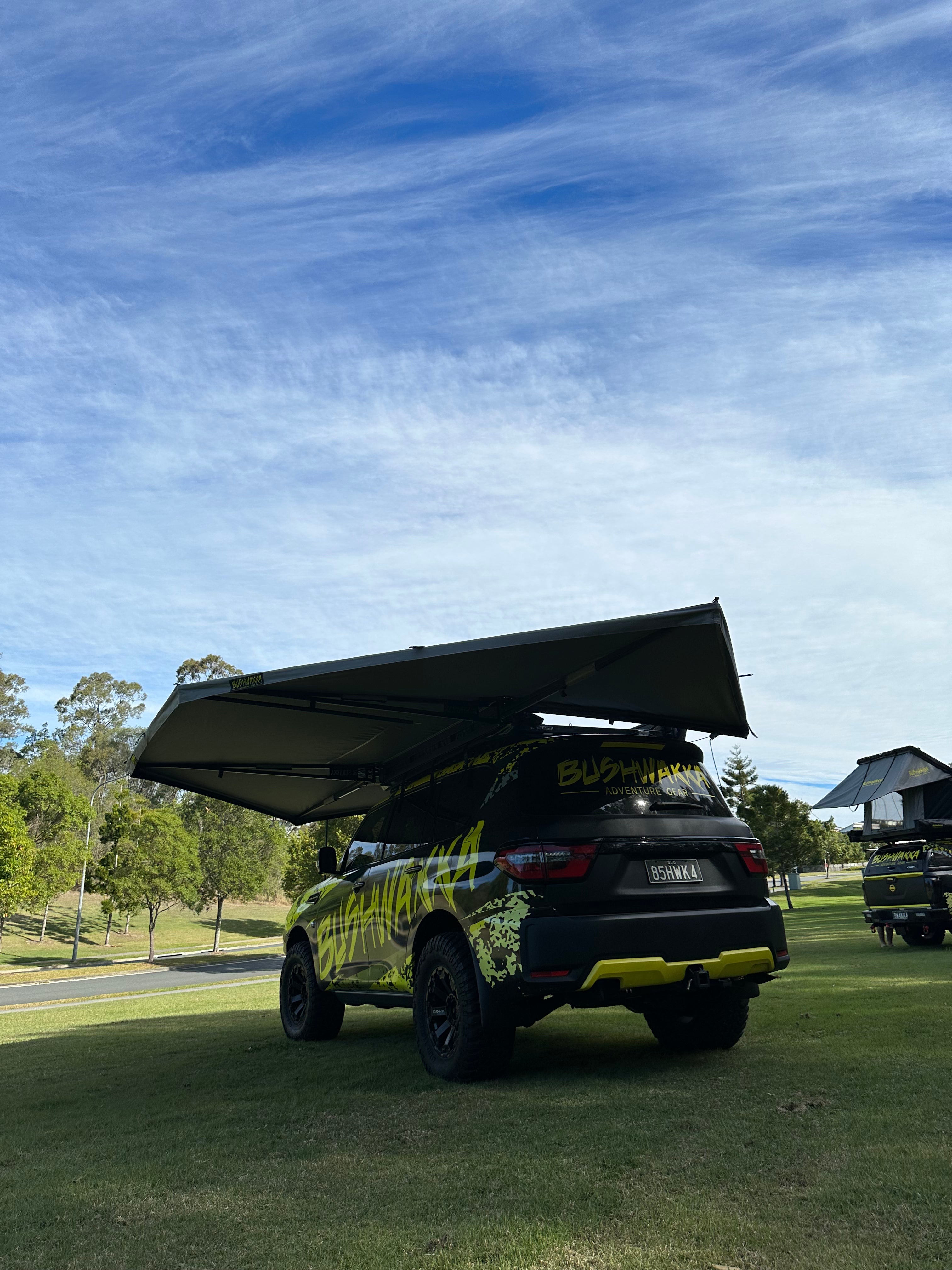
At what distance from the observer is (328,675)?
19.0ft

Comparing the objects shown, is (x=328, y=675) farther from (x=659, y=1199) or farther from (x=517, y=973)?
(x=659, y=1199)

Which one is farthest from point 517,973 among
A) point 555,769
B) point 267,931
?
point 267,931

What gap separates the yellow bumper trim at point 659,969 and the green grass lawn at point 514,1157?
487 mm

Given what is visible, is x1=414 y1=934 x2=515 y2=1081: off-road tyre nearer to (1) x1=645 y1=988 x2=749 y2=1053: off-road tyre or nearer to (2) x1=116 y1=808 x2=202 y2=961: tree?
(1) x1=645 y1=988 x2=749 y2=1053: off-road tyre

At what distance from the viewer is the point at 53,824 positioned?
145ft

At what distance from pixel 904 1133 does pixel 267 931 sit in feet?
201

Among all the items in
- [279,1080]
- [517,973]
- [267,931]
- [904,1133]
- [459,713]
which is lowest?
[267,931]

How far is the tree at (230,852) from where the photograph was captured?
42969 mm

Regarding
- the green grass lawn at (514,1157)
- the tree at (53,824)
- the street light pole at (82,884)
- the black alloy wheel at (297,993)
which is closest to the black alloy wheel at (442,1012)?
the green grass lawn at (514,1157)

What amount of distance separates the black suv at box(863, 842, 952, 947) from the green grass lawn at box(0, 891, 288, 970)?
32938 millimetres

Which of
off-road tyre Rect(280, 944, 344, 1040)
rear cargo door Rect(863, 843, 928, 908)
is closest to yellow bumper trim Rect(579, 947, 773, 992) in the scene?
off-road tyre Rect(280, 944, 344, 1040)

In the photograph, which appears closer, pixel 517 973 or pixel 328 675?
pixel 517 973

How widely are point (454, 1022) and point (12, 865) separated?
3376 cm

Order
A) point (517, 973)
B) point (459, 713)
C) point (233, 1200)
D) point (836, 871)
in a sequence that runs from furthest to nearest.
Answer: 1. point (836, 871)
2. point (459, 713)
3. point (517, 973)
4. point (233, 1200)
